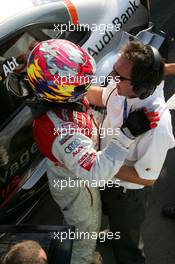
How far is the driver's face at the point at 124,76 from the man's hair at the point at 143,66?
33 mm

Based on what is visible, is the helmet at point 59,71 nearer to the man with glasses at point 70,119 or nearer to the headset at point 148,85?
the man with glasses at point 70,119

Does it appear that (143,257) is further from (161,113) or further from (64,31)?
(64,31)

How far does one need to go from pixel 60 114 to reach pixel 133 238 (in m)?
1.14

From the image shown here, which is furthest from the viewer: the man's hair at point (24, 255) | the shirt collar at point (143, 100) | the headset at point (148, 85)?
the shirt collar at point (143, 100)

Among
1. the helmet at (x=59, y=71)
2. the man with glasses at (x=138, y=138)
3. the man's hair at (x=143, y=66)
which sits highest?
the helmet at (x=59, y=71)

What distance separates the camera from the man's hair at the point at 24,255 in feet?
6.87

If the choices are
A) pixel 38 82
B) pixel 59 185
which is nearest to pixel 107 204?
pixel 59 185

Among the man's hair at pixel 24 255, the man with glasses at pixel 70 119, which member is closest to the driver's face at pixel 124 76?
the man with glasses at pixel 70 119

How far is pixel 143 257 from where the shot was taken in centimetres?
340

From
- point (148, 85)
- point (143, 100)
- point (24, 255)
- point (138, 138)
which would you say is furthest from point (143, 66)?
point (24, 255)

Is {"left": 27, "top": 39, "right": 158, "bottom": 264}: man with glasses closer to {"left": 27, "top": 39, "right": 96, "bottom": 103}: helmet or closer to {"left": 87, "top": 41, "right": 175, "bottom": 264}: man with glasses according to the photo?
{"left": 27, "top": 39, "right": 96, "bottom": 103}: helmet

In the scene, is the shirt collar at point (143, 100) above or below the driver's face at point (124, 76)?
below

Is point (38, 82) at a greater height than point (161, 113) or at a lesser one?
greater

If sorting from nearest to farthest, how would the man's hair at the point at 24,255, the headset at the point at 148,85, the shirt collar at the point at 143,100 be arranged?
1. the man's hair at the point at 24,255
2. the headset at the point at 148,85
3. the shirt collar at the point at 143,100
